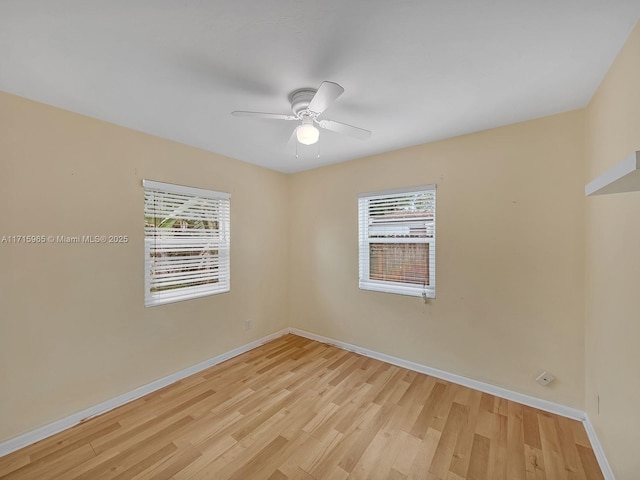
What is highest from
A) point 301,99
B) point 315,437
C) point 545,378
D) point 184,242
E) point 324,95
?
point 301,99

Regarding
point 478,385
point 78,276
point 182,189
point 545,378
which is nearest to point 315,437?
point 478,385

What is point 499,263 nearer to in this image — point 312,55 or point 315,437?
point 315,437

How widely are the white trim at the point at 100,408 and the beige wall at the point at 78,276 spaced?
0.05m

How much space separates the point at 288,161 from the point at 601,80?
9.08ft

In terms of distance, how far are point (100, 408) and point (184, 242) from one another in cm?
155

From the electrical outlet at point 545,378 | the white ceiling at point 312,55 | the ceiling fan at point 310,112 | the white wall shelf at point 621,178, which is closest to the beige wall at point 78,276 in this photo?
the white ceiling at point 312,55

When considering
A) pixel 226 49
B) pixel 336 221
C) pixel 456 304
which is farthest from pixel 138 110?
pixel 456 304

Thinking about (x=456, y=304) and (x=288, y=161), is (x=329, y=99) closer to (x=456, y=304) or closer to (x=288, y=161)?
(x=288, y=161)

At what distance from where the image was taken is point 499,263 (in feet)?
7.64

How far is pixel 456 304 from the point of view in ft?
8.38

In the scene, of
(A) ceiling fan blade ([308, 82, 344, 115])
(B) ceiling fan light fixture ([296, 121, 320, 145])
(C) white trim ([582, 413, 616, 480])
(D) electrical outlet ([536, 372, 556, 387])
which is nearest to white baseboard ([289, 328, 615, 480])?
(C) white trim ([582, 413, 616, 480])

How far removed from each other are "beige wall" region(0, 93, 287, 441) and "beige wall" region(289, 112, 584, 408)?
2.14 m

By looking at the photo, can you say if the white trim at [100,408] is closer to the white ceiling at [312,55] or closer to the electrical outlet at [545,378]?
the white ceiling at [312,55]

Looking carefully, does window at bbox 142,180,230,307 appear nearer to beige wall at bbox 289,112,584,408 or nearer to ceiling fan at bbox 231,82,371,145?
ceiling fan at bbox 231,82,371,145
